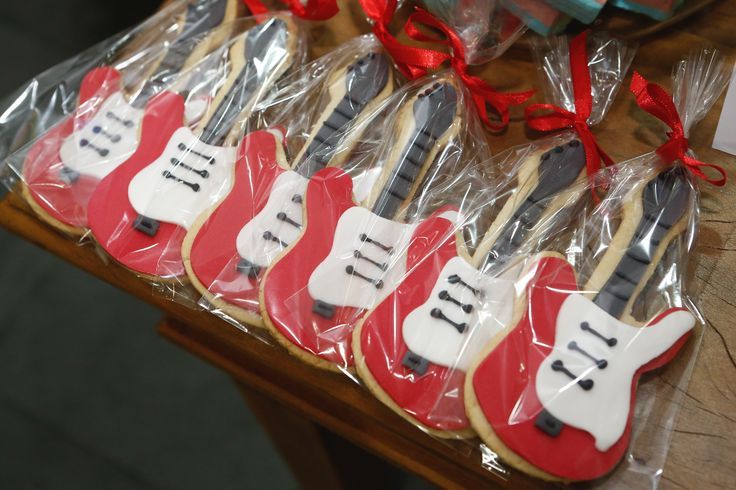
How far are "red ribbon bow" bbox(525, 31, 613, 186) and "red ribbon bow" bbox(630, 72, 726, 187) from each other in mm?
60

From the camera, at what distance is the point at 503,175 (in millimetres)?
840

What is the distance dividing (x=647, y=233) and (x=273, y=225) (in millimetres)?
412

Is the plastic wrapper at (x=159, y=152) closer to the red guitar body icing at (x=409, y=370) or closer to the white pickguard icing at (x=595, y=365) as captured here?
the red guitar body icing at (x=409, y=370)

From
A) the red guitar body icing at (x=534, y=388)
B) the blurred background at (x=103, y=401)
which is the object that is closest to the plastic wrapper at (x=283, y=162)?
the red guitar body icing at (x=534, y=388)

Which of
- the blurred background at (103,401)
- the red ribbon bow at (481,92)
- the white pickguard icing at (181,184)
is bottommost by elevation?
the blurred background at (103,401)

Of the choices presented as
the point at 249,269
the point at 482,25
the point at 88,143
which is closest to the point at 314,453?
the point at 249,269

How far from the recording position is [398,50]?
90 cm

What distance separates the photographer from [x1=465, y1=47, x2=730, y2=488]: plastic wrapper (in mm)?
662

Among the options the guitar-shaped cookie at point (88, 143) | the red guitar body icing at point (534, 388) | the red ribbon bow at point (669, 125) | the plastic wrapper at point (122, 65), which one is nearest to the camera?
the red guitar body icing at point (534, 388)

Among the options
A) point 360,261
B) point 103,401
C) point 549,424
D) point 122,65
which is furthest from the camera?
point 103,401

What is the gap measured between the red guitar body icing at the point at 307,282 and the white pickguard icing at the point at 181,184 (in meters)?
0.13

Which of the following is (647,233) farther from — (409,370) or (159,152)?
(159,152)

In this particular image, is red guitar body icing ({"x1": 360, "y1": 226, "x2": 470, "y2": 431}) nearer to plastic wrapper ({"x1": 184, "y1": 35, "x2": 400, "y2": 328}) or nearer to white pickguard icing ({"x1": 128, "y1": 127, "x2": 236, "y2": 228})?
plastic wrapper ({"x1": 184, "y1": 35, "x2": 400, "y2": 328})

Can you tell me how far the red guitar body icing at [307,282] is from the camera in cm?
74
